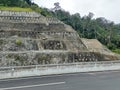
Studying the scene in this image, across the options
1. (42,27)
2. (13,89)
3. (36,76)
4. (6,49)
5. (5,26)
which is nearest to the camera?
(13,89)

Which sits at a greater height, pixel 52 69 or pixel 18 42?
pixel 18 42

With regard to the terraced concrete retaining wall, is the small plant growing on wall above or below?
above

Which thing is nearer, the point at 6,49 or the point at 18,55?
the point at 18,55

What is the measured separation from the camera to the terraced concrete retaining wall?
51.9 feet

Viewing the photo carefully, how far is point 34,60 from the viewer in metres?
23.0

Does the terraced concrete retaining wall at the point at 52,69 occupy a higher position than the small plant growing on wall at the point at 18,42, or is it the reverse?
the small plant growing on wall at the point at 18,42

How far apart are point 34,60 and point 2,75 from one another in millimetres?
7603

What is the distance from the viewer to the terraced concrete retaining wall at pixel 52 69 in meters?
15.8

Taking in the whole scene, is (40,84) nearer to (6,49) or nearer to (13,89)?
(13,89)

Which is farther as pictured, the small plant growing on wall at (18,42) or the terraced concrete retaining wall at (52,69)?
the small plant growing on wall at (18,42)

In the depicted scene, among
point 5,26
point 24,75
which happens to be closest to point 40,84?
point 24,75

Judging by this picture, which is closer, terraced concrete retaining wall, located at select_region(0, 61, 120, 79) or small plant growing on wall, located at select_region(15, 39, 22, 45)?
terraced concrete retaining wall, located at select_region(0, 61, 120, 79)

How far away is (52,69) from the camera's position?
1766cm

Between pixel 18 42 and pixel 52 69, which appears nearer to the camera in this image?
pixel 52 69
